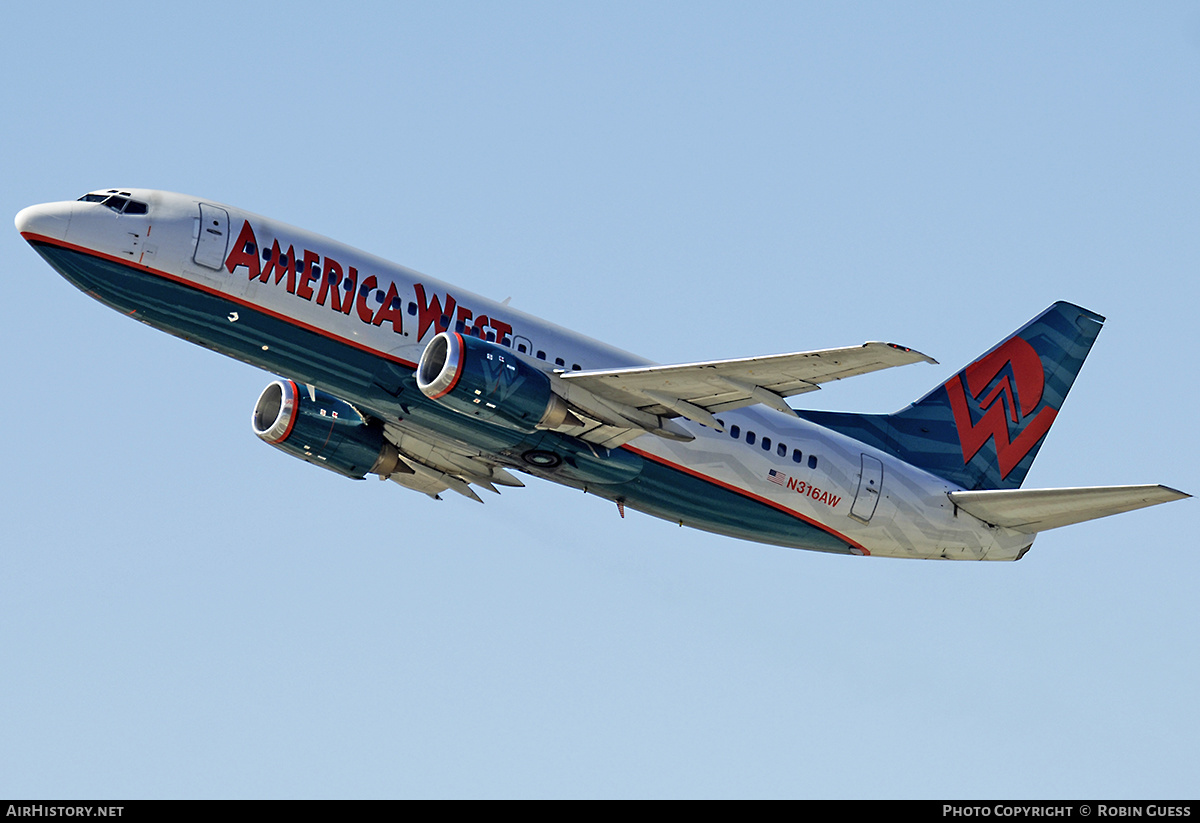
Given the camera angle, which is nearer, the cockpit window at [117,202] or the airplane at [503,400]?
the airplane at [503,400]

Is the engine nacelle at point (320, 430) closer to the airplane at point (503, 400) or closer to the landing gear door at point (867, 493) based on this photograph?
the airplane at point (503, 400)

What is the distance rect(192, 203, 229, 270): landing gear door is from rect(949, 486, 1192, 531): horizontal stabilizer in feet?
73.8

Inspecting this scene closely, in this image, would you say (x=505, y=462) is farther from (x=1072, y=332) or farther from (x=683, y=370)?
(x=1072, y=332)

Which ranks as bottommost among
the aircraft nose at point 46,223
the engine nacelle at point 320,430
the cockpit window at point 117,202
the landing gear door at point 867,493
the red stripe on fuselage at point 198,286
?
the engine nacelle at point 320,430

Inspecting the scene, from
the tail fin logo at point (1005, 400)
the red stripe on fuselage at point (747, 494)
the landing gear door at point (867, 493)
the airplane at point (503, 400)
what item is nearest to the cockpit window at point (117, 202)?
the airplane at point (503, 400)

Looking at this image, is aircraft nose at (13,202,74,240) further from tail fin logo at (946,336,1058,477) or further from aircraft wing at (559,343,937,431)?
tail fin logo at (946,336,1058,477)

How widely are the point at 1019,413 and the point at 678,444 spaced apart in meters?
14.2

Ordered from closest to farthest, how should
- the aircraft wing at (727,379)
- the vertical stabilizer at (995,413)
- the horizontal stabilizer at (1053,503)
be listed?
→ the aircraft wing at (727,379) → the horizontal stabilizer at (1053,503) → the vertical stabilizer at (995,413)

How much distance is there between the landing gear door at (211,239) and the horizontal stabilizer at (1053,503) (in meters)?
22.5

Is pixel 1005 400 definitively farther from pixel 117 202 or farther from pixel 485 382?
pixel 117 202

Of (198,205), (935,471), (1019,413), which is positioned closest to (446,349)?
(198,205)

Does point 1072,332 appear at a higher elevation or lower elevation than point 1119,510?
higher

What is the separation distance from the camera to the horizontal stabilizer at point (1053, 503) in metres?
39.2

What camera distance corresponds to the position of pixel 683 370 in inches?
1487
